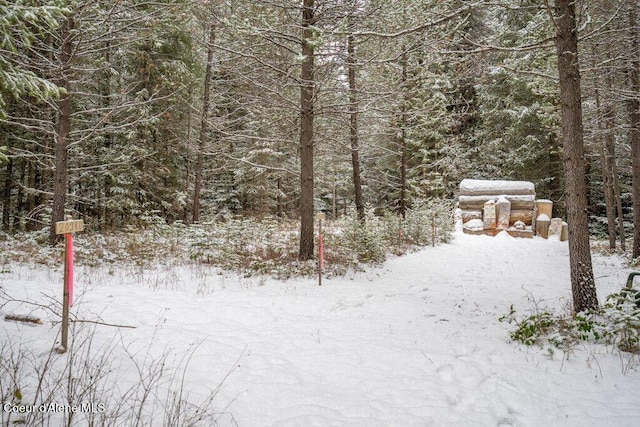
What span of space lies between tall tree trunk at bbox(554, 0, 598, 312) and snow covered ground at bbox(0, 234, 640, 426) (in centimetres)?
109

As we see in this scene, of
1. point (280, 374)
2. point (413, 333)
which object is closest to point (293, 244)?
point (413, 333)

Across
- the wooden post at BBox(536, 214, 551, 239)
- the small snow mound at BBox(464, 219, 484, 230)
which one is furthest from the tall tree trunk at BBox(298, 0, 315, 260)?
the wooden post at BBox(536, 214, 551, 239)

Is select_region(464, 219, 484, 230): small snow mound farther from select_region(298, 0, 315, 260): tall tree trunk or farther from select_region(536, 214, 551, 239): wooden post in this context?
select_region(298, 0, 315, 260): tall tree trunk

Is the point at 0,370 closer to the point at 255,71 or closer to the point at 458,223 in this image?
the point at 255,71

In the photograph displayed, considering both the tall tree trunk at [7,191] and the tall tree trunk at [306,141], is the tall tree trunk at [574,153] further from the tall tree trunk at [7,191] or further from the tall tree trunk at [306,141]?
the tall tree trunk at [7,191]

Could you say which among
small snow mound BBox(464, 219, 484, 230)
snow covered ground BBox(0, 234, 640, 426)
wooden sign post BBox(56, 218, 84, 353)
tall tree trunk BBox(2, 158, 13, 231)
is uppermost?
tall tree trunk BBox(2, 158, 13, 231)

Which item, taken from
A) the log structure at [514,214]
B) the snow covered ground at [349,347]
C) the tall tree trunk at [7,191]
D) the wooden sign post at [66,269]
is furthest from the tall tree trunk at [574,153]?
the tall tree trunk at [7,191]

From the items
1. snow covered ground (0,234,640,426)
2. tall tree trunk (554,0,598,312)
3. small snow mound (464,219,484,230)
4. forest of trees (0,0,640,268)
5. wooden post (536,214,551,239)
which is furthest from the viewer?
small snow mound (464,219,484,230)

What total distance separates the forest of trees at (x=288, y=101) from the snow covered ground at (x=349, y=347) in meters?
2.28

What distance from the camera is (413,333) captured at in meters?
4.73

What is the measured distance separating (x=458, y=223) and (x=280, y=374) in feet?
52.8

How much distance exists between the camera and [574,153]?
461 cm

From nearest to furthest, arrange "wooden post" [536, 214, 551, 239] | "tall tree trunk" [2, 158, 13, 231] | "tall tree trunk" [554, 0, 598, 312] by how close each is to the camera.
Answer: "tall tree trunk" [554, 0, 598, 312] < "tall tree trunk" [2, 158, 13, 231] < "wooden post" [536, 214, 551, 239]

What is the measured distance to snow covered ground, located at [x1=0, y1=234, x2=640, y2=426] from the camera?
2855 millimetres
